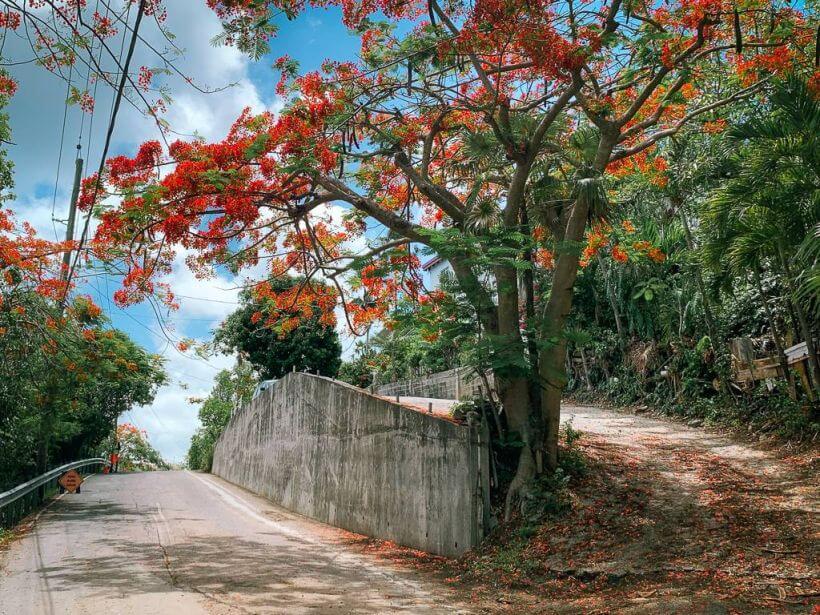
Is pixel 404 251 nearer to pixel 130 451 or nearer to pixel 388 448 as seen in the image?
pixel 388 448

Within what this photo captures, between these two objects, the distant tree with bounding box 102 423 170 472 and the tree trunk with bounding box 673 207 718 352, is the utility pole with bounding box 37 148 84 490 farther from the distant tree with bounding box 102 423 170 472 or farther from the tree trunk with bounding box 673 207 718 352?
the distant tree with bounding box 102 423 170 472

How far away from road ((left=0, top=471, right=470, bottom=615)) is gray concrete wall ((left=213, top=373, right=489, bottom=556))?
0.84 meters

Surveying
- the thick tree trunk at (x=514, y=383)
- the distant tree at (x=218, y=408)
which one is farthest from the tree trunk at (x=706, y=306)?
the distant tree at (x=218, y=408)

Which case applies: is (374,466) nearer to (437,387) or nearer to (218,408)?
(437,387)

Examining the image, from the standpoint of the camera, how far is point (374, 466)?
1212 cm

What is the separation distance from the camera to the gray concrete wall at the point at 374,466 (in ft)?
31.4

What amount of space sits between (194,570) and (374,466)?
422 centimetres

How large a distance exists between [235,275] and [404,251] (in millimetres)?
3475

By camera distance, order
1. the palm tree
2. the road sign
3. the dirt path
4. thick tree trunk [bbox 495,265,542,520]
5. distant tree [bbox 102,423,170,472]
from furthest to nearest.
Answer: distant tree [bbox 102,423,170,472] < the road sign < thick tree trunk [bbox 495,265,542,520] < the palm tree < the dirt path

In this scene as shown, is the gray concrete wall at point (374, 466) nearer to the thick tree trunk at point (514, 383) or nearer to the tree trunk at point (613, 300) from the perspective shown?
the thick tree trunk at point (514, 383)

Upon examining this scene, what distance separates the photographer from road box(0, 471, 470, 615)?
6859 millimetres

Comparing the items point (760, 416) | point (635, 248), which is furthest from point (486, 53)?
point (760, 416)

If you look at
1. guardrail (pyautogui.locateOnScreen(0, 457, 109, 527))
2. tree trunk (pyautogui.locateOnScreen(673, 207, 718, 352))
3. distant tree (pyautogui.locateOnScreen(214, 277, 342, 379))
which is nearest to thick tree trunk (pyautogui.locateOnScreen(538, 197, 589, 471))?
tree trunk (pyautogui.locateOnScreen(673, 207, 718, 352))

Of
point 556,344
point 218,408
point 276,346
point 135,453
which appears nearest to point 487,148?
point 556,344
